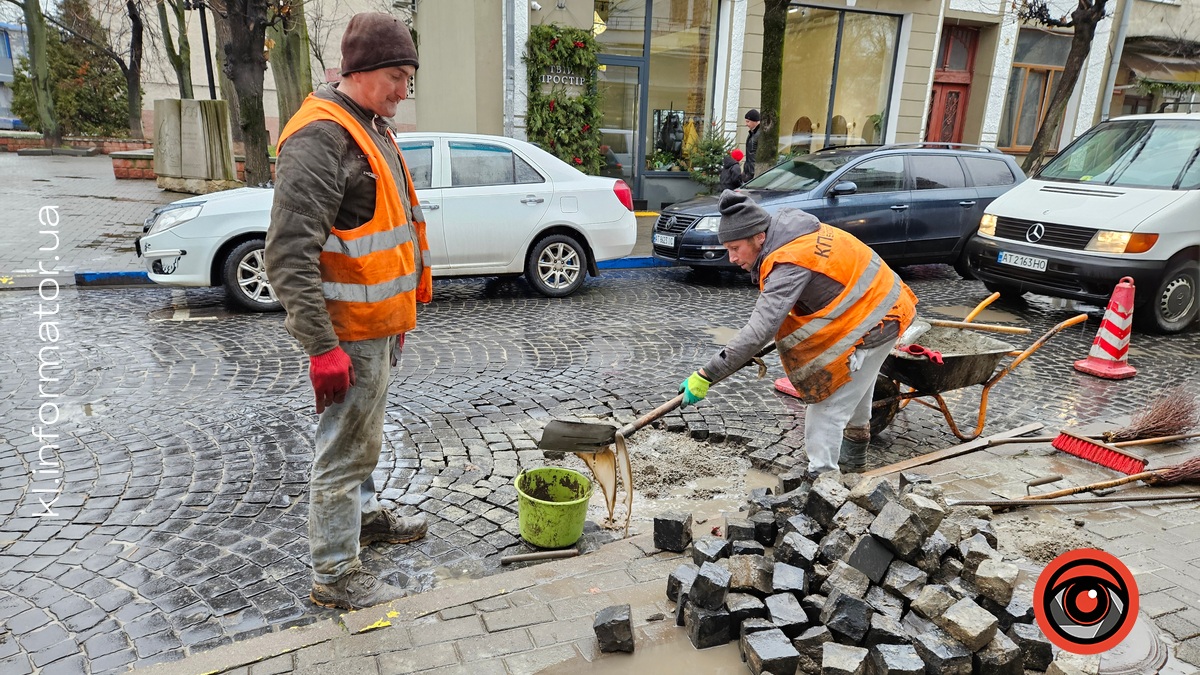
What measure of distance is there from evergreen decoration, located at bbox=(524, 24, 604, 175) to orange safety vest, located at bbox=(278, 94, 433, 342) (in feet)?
35.4

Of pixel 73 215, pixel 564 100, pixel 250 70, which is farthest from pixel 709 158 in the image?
pixel 73 215

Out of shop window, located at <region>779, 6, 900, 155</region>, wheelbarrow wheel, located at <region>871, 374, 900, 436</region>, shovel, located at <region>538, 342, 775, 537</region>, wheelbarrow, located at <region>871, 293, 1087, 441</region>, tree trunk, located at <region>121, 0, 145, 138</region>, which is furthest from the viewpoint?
tree trunk, located at <region>121, 0, 145, 138</region>

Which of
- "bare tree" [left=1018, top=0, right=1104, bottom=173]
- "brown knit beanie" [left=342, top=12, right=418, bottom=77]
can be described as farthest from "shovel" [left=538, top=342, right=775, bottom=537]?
"bare tree" [left=1018, top=0, right=1104, bottom=173]

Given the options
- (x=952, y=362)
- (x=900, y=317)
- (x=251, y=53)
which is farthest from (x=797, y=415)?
(x=251, y=53)

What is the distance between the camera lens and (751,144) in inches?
484

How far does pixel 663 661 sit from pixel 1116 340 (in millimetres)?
5652

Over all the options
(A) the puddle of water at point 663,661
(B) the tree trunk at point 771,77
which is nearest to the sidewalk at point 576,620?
(A) the puddle of water at point 663,661

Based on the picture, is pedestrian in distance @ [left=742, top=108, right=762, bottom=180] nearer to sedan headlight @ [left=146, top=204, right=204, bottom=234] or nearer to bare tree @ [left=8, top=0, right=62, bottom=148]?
sedan headlight @ [left=146, top=204, right=204, bottom=234]

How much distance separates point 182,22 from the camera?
20.1 m

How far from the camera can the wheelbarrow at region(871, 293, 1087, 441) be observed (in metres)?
4.53

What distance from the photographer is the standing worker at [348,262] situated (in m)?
2.69

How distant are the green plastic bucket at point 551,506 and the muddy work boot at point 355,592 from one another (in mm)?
637

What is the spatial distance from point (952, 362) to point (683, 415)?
5.71 ft

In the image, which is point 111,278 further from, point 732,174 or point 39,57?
point 39,57
